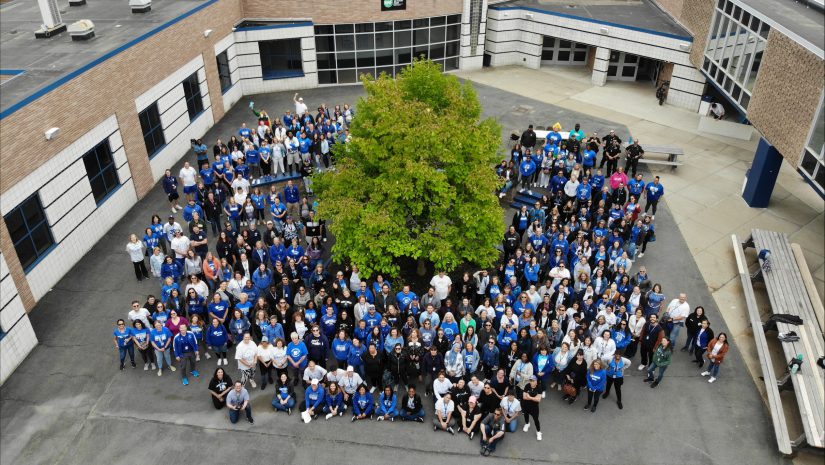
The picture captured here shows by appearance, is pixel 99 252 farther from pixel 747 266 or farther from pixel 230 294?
pixel 747 266

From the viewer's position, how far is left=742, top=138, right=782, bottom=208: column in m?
19.1

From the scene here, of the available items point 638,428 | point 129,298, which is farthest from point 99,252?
point 638,428

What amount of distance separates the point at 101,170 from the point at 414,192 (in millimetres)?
9706

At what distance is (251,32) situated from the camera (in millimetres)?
27391

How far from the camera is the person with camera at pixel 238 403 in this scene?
11797 millimetres

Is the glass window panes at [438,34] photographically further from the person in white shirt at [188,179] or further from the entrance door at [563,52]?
the person in white shirt at [188,179]

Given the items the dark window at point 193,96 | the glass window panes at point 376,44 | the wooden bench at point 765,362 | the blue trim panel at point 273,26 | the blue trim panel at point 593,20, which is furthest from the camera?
the glass window panes at point 376,44

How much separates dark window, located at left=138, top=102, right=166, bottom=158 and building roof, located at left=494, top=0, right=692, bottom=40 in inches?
735

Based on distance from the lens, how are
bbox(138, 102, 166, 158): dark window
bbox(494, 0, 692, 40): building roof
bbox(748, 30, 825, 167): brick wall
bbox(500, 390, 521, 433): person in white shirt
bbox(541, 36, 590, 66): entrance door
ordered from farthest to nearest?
bbox(541, 36, 590, 66): entrance door, bbox(494, 0, 692, 40): building roof, bbox(138, 102, 166, 158): dark window, bbox(748, 30, 825, 167): brick wall, bbox(500, 390, 521, 433): person in white shirt

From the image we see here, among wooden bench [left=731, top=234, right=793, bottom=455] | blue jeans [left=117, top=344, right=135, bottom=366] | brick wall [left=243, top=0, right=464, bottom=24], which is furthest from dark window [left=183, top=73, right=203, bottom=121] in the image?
wooden bench [left=731, top=234, right=793, bottom=455]

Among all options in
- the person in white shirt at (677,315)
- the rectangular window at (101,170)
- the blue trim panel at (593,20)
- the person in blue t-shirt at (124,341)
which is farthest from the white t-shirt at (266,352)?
the blue trim panel at (593,20)

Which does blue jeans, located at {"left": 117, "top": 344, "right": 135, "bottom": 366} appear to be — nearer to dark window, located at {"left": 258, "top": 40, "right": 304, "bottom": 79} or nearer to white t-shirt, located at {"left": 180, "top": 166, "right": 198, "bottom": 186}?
white t-shirt, located at {"left": 180, "top": 166, "right": 198, "bottom": 186}

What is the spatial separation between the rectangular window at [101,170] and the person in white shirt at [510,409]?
42.2 ft

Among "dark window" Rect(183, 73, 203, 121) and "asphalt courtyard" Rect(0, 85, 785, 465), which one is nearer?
"asphalt courtyard" Rect(0, 85, 785, 465)
